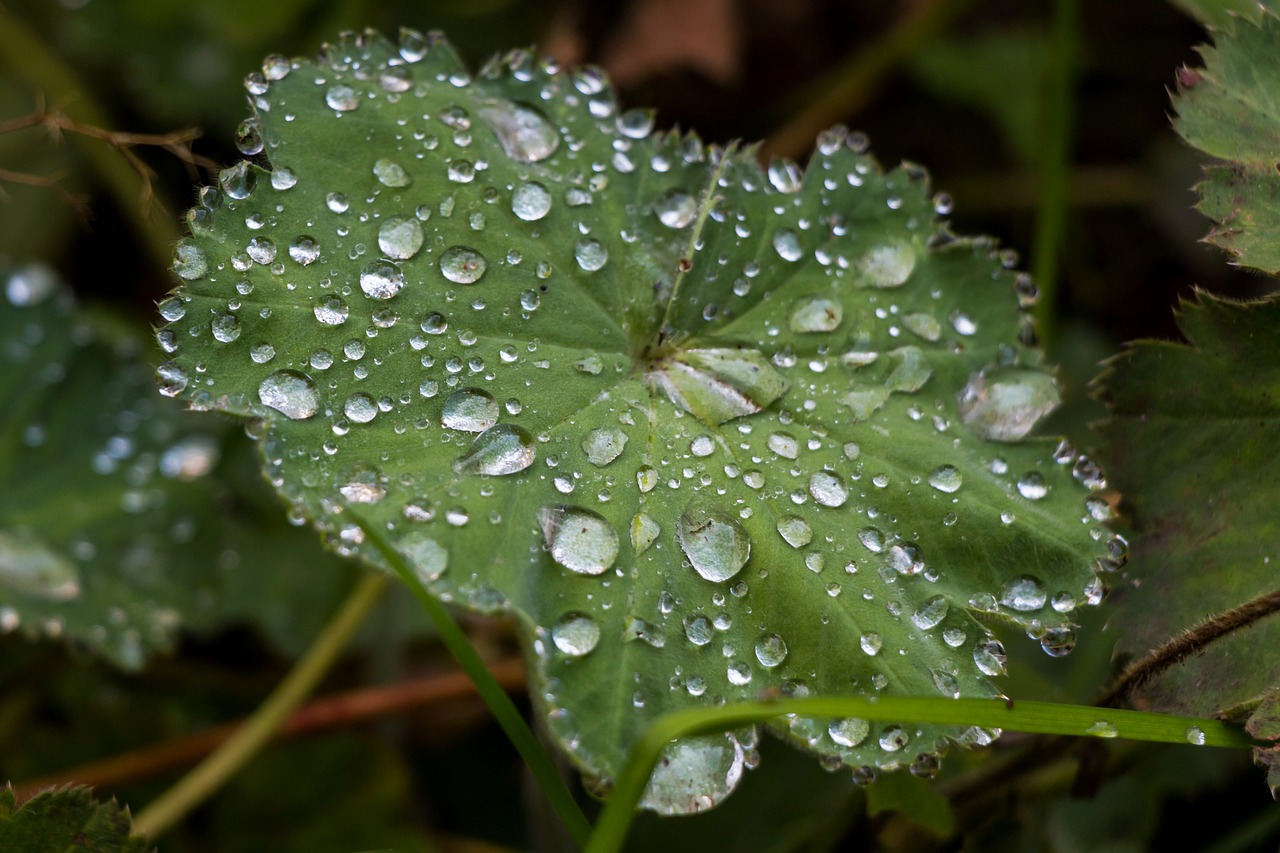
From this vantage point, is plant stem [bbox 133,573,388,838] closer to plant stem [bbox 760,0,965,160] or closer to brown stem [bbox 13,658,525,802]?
brown stem [bbox 13,658,525,802]

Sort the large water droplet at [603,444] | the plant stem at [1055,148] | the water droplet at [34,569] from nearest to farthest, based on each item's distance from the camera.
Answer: the large water droplet at [603,444] < the water droplet at [34,569] < the plant stem at [1055,148]

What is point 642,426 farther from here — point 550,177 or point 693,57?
point 693,57

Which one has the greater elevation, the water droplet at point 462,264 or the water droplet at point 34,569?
the water droplet at point 462,264

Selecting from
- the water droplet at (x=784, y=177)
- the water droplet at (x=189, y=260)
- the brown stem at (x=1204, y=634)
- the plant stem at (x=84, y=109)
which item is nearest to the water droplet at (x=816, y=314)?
the water droplet at (x=784, y=177)

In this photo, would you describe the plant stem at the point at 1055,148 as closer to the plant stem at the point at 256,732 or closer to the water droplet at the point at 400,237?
the water droplet at the point at 400,237

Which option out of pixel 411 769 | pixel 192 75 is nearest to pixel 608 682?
pixel 411 769

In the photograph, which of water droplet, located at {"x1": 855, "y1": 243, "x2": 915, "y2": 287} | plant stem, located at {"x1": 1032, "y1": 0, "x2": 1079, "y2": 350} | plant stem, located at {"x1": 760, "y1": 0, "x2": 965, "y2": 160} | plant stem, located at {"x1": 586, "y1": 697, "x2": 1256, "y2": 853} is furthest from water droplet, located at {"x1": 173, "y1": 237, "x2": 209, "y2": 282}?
plant stem, located at {"x1": 760, "y1": 0, "x2": 965, "y2": 160}
